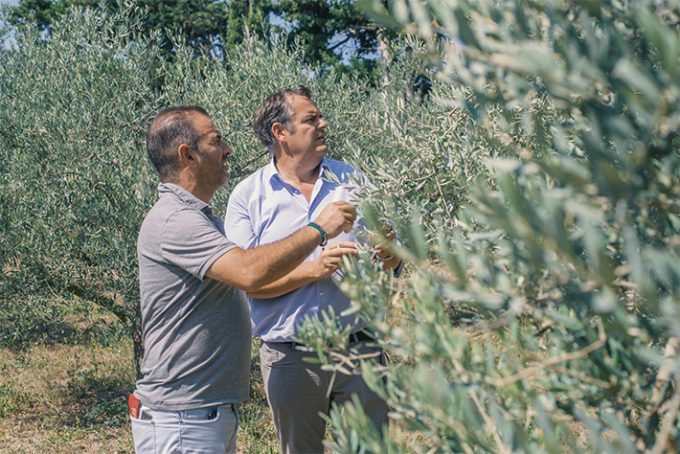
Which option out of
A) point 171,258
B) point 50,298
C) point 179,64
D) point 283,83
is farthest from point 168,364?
point 179,64

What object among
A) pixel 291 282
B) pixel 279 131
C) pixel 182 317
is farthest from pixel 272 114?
pixel 182 317

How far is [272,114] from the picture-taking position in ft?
13.8

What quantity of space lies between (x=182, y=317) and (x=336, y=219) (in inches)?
29.7

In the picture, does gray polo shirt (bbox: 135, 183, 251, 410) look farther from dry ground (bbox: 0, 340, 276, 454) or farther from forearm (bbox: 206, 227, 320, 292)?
dry ground (bbox: 0, 340, 276, 454)

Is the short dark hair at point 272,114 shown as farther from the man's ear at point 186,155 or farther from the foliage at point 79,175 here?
the foliage at point 79,175

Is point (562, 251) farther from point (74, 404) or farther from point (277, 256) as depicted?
point (74, 404)

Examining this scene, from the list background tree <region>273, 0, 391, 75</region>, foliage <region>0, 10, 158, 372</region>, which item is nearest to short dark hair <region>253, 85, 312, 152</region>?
foliage <region>0, 10, 158, 372</region>

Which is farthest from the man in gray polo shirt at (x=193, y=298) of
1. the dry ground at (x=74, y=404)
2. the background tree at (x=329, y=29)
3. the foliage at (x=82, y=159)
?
the background tree at (x=329, y=29)

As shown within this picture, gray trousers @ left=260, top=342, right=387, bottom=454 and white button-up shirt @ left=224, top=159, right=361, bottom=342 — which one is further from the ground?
white button-up shirt @ left=224, top=159, right=361, bottom=342

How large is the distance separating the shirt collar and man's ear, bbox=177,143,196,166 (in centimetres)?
12

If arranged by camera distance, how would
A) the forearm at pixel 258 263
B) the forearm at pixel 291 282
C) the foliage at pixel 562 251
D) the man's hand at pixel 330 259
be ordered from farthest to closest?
1. the forearm at pixel 291 282
2. the man's hand at pixel 330 259
3. the forearm at pixel 258 263
4. the foliage at pixel 562 251

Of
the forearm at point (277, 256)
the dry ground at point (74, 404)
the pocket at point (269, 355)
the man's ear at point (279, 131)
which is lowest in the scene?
the dry ground at point (74, 404)

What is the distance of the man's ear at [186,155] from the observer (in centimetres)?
338

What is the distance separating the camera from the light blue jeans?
320cm
